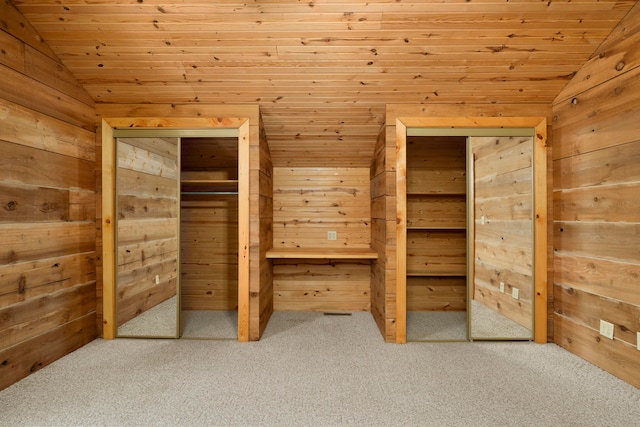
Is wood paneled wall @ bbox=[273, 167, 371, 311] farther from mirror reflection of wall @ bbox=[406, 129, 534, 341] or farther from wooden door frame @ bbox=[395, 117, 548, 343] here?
wooden door frame @ bbox=[395, 117, 548, 343]

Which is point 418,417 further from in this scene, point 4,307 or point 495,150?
point 4,307

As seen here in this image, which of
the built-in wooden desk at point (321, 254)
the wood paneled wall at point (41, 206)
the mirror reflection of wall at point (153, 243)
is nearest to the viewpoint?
the wood paneled wall at point (41, 206)

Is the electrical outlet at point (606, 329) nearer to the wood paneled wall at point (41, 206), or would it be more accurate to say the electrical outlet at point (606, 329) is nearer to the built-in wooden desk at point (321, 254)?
the built-in wooden desk at point (321, 254)

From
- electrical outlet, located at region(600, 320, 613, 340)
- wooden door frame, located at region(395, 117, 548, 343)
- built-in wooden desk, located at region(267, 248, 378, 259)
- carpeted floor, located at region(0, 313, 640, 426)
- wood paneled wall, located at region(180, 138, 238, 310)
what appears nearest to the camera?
carpeted floor, located at region(0, 313, 640, 426)

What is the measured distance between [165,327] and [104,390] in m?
0.85

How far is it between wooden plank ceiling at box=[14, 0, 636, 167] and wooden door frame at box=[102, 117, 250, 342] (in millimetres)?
188

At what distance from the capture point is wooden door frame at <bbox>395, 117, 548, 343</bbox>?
2.55m

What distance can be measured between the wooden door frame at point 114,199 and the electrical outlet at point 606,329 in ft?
8.60

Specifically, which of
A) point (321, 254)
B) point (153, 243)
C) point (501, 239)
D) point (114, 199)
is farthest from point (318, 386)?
point (114, 199)

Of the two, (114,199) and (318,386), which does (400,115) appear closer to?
(318,386)

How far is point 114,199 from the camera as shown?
264 centimetres

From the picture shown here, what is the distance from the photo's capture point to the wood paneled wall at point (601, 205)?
1.93m

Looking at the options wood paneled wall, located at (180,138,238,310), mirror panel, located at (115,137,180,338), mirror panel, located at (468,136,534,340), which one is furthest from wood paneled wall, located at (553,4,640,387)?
mirror panel, located at (115,137,180,338)

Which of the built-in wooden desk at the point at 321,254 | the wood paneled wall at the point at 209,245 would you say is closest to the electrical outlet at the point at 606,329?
the built-in wooden desk at the point at 321,254
